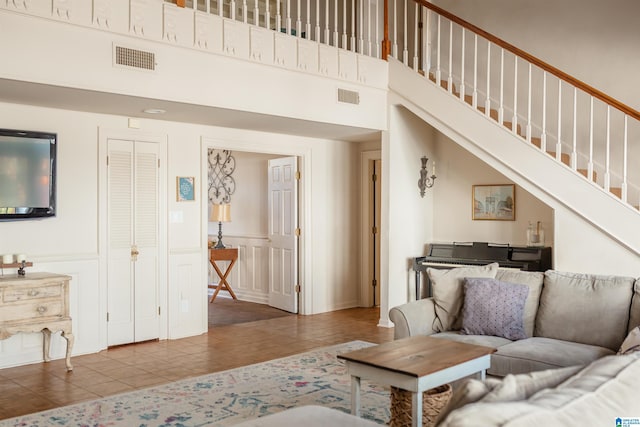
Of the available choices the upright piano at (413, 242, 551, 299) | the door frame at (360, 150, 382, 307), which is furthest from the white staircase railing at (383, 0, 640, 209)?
the door frame at (360, 150, 382, 307)

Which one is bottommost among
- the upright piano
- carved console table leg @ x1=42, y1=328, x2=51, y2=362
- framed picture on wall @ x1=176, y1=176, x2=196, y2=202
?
carved console table leg @ x1=42, y1=328, x2=51, y2=362

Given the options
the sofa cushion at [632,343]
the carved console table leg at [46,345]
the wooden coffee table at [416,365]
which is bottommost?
the carved console table leg at [46,345]

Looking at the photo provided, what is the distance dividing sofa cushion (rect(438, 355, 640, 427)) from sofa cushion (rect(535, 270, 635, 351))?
264 centimetres

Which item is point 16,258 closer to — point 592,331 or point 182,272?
point 182,272

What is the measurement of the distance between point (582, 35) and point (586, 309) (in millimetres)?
3860

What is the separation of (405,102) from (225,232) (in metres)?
3.90

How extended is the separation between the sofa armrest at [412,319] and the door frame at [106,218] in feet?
9.24

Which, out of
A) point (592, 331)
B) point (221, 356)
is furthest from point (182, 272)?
point (592, 331)

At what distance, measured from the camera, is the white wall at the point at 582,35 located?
631cm

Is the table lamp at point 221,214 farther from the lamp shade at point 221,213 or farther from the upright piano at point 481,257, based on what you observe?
the upright piano at point 481,257

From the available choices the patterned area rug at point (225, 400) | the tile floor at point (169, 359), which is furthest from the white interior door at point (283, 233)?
the patterned area rug at point (225, 400)

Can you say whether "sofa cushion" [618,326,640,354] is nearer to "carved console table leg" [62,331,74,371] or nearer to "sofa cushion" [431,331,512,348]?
"sofa cushion" [431,331,512,348]

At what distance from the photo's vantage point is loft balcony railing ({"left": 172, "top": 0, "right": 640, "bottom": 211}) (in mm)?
5949

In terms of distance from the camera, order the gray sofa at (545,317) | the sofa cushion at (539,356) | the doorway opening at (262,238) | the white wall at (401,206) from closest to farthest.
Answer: the sofa cushion at (539,356) < the gray sofa at (545,317) < the white wall at (401,206) < the doorway opening at (262,238)
